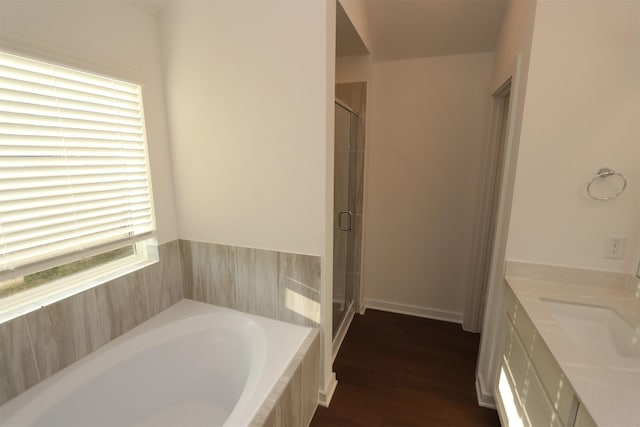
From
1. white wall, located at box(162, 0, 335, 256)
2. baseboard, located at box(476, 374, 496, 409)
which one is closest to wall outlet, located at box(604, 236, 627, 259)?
baseboard, located at box(476, 374, 496, 409)

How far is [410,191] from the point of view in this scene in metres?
2.70

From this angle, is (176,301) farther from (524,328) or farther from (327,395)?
(524,328)

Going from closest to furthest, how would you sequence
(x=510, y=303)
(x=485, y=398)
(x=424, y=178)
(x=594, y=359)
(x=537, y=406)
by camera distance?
(x=594, y=359), (x=537, y=406), (x=510, y=303), (x=485, y=398), (x=424, y=178)

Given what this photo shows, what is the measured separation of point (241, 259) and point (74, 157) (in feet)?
3.27

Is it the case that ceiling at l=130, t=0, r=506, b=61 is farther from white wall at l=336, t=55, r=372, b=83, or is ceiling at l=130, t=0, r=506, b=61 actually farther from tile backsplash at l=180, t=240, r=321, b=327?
tile backsplash at l=180, t=240, r=321, b=327

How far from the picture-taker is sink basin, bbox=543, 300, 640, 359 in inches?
46.6

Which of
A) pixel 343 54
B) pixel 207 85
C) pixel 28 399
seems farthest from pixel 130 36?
pixel 28 399

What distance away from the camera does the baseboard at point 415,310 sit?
2760 millimetres

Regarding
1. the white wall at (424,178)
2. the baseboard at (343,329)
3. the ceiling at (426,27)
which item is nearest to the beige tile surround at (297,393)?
the baseboard at (343,329)

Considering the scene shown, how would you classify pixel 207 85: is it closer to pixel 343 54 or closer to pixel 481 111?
pixel 343 54

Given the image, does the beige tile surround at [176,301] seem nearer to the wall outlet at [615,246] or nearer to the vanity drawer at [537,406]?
the vanity drawer at [537,406]

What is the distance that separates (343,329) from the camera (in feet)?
8.34

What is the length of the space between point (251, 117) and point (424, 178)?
1.72 metres

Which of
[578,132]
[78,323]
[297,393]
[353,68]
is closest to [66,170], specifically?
[78,323]
